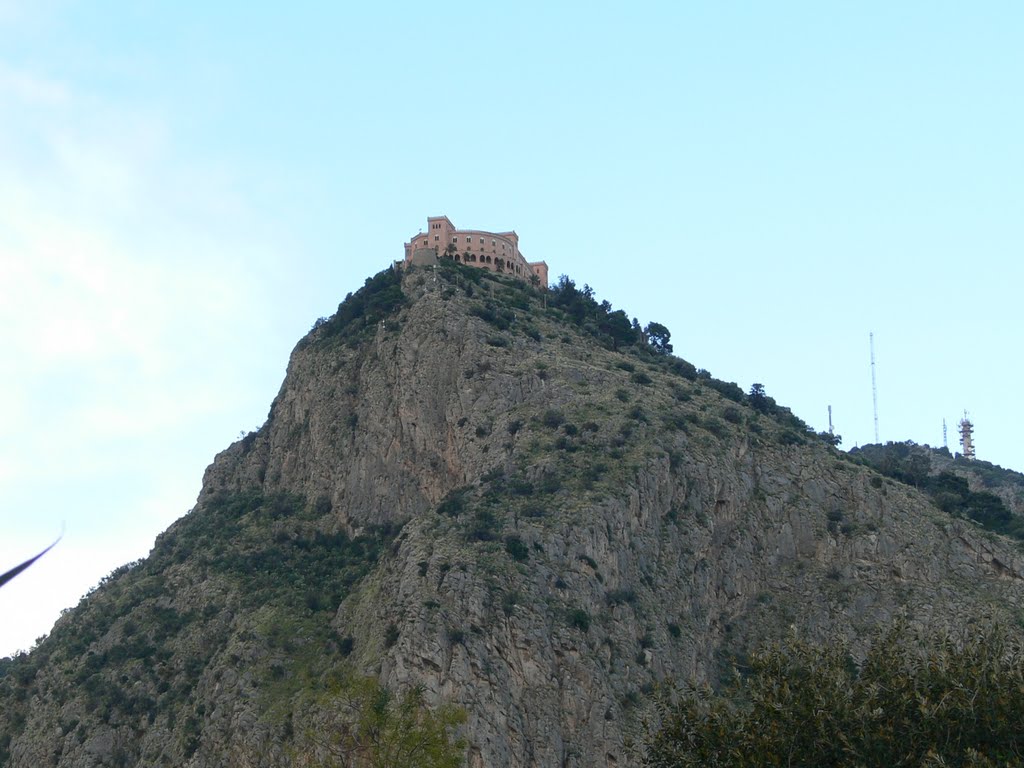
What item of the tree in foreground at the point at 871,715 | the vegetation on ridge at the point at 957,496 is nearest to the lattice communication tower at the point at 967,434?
the vegetation on ridge at the point at 957,496

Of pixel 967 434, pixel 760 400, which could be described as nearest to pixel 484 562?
pixel 760 400

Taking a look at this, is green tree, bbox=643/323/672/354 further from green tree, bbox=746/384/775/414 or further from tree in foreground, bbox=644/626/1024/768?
tree in foreground, bbox=644/626/1024/768

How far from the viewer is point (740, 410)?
114562mm

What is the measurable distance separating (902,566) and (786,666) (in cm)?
5789

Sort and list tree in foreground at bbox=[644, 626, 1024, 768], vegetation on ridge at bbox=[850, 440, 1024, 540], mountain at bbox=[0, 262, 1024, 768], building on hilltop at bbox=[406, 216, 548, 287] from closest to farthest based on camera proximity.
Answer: tree in foreground at bbox=[644, 626, 1024, 768] → mountain at bbox=[0, 262, 1024, 768] → vegetation on ridge at bbox=[850, 440, 1024, 540] → building on hilltop at bbox=[406, 216, 548, 287]

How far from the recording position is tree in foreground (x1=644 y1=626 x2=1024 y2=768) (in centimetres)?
4081

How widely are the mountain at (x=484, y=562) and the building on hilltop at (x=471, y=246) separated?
16.8 m

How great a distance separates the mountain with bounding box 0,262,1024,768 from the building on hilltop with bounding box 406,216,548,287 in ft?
55.1

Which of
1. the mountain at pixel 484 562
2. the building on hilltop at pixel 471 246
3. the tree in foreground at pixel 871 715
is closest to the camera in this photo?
the tree in foreground at pixel 871 715

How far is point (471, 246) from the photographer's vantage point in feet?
463

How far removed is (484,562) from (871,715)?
1956 inches

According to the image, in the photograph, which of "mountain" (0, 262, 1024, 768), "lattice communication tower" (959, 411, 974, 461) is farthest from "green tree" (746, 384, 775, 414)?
"lattice communication tower" (959, 411, 974, 461)

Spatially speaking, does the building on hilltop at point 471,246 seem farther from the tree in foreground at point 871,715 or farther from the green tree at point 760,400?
the tree in foreground at point 871,715

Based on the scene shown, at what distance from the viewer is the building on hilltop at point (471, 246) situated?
459 feet
